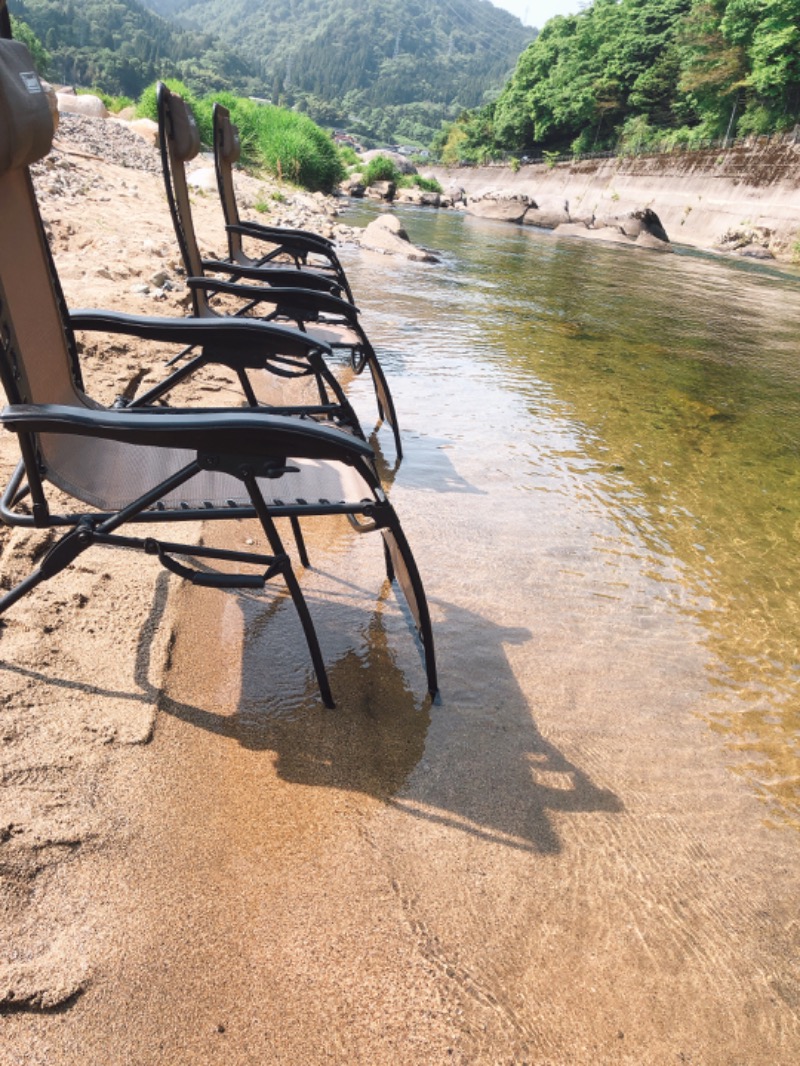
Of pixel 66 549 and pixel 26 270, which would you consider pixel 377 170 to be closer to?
pixel 26 270

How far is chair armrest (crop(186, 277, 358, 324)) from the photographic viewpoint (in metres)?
3.13

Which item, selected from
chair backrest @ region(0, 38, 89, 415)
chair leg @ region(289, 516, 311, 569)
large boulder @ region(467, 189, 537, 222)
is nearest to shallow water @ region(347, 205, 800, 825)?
chair leg @ region(289, 516, 311, 569)

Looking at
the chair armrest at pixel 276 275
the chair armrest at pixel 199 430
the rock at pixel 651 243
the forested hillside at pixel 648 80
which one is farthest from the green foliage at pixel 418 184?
the chair armrest at pixel 199 430

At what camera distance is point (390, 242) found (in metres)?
13.0

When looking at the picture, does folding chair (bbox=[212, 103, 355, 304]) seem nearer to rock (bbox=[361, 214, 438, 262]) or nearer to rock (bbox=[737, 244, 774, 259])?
rock (bbox=[361, 214, 438, 262])

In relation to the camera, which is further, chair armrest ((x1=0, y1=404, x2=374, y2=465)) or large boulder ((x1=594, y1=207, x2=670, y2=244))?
large boulder ((x1=594, y1=207, x2=670, y2=244))

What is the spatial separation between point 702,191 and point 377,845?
39384mm

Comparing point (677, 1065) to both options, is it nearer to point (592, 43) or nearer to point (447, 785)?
point (447, 785)

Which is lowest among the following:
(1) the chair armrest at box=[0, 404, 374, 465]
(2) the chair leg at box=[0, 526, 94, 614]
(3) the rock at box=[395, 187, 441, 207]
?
(3) the rock at box=[395, 187, 441, 207]

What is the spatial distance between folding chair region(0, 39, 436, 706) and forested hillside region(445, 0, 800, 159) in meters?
42.6

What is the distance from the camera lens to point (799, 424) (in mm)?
5758

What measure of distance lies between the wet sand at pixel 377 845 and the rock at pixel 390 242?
438 inches

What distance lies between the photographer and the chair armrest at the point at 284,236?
478 centimetres

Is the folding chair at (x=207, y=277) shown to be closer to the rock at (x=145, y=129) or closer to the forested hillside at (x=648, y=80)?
the rock at (x=145, y=129)
